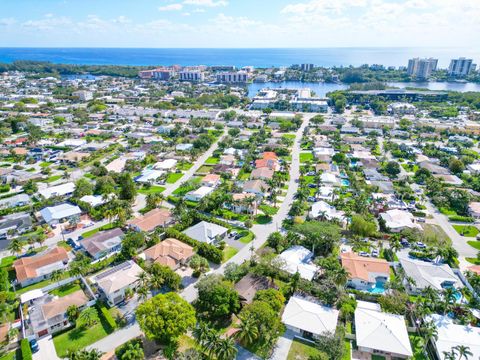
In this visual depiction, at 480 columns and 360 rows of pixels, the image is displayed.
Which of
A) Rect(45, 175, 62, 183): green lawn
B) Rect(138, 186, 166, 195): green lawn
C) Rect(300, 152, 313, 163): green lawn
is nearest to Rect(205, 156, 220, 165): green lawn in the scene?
Rect(138, 186, 166, 195): green lawn

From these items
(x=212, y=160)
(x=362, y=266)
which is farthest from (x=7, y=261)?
(x=212, y=160)

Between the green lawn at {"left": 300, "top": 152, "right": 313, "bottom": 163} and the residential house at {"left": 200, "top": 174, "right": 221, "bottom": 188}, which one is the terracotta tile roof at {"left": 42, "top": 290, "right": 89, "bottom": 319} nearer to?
the residential house at {"left": 200, "top": 174, "right": 221, "bottom": 188}

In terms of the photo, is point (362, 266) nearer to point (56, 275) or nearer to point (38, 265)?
point (56, 275)

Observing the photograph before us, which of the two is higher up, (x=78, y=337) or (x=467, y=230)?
(x=467, y=230)

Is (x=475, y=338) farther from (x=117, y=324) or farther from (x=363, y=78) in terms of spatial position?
(x=363, y=78)

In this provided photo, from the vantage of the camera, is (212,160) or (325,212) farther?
(212,160)

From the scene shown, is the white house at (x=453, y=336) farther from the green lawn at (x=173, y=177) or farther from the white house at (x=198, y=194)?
the green lawn at (x=173, y=177)
